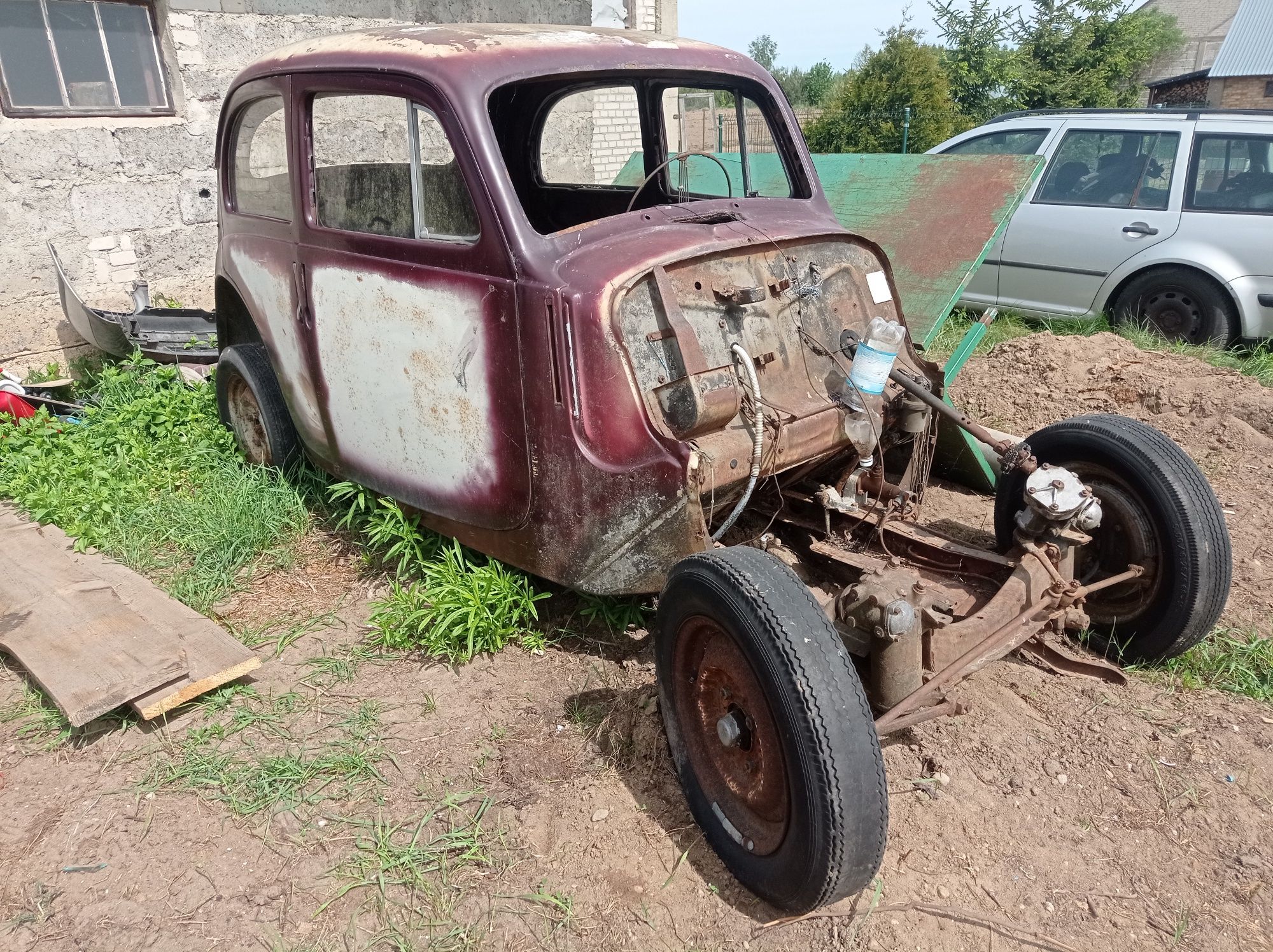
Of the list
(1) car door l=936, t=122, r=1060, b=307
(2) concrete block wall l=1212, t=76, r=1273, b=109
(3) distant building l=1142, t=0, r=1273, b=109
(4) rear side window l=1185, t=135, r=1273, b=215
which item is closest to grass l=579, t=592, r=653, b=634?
(1) car door l=936, t=122, r=1060, b=307

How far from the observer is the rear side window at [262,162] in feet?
12.3

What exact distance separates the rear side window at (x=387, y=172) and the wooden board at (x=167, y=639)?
1578 millimetres

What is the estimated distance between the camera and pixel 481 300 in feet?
9.45

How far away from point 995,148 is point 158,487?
625 cm

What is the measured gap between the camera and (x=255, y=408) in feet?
14.9

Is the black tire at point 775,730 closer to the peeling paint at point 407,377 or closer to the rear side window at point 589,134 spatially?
the peeling paint at point 407,377

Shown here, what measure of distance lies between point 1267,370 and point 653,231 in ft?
15.8

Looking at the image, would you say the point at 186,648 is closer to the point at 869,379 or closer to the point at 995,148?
the point at 869,379

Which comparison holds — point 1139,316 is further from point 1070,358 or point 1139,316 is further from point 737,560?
point 737,560

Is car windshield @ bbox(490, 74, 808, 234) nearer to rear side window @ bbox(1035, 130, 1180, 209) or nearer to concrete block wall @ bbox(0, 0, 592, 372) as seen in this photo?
concrete block wall @ bbox(0, 0, 592, 372)

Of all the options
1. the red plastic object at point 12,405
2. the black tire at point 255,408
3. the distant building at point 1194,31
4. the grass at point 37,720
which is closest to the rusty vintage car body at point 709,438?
the black tire at point 255,408

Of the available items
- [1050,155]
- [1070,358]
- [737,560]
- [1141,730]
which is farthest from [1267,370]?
[737,560]

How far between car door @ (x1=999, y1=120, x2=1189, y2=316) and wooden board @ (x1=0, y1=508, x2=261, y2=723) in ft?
19.2

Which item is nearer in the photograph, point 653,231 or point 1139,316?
point 653,231
